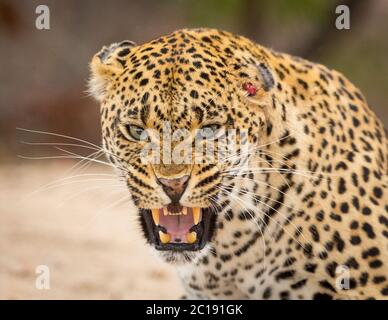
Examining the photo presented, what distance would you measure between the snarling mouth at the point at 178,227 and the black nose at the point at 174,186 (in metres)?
0.27

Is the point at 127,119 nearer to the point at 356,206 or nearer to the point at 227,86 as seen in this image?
the point at 227,86

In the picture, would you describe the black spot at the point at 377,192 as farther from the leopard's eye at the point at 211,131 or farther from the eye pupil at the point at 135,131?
the eye pupil at the point at 135,131

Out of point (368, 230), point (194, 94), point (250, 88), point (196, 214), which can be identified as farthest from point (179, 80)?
point (368, 230)

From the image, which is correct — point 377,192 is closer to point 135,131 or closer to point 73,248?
point 135,131

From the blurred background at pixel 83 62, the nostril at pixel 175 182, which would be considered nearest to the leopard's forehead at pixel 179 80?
the nostril at pixel 175 182

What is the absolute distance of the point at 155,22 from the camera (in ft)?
65.3

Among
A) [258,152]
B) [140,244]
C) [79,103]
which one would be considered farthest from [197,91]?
[79,103]

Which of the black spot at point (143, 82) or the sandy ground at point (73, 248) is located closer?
the black spot at point (143, 82)

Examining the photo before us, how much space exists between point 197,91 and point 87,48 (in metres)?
13.3

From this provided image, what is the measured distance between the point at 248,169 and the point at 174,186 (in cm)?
59

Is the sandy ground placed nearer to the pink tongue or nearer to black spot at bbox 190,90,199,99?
the pink tongue

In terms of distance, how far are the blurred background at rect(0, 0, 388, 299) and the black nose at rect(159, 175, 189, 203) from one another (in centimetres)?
583

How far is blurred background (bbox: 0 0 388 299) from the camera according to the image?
12289 millimetres

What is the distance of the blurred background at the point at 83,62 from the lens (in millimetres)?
12289
